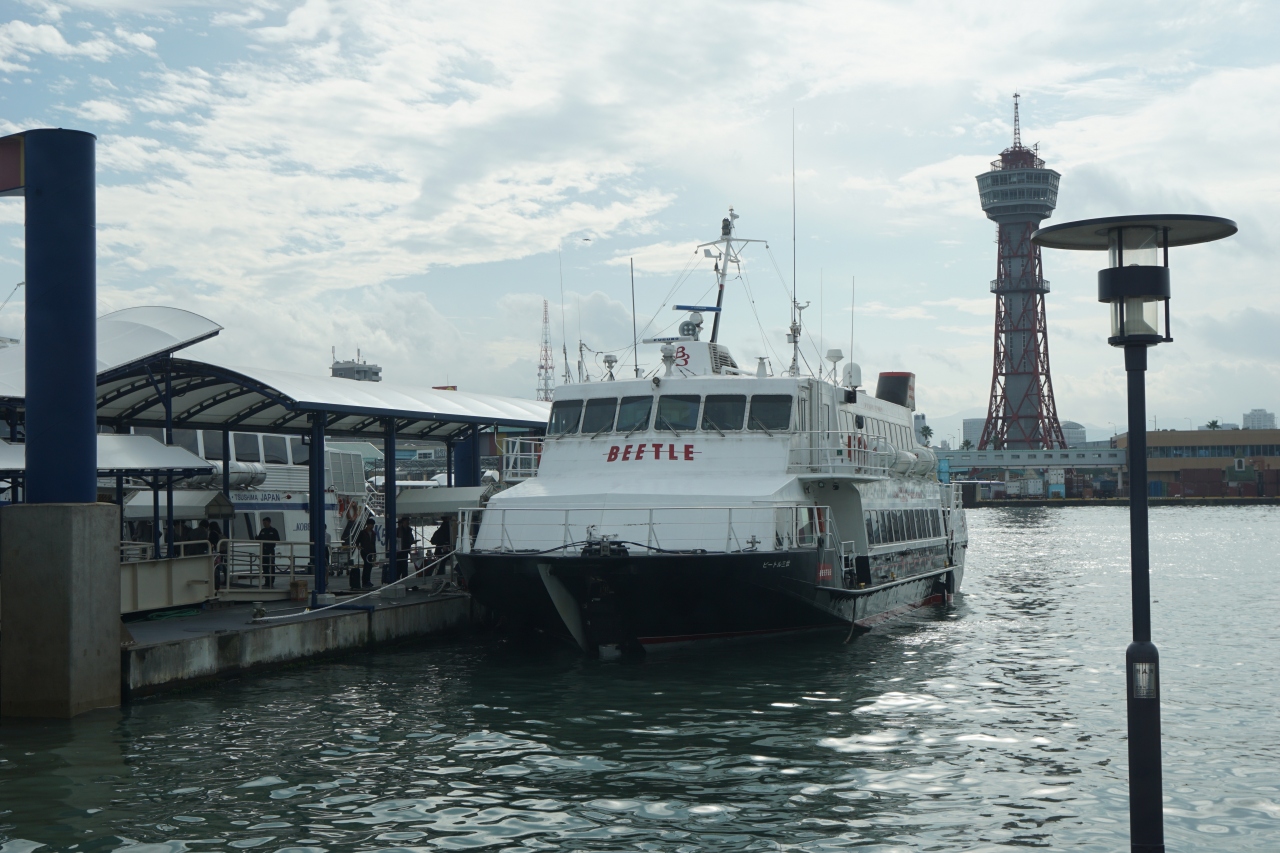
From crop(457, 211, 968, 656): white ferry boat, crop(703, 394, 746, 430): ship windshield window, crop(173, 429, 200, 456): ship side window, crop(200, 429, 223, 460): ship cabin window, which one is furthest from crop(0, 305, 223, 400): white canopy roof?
crop(200, 429, 223, 460): ship cabin window

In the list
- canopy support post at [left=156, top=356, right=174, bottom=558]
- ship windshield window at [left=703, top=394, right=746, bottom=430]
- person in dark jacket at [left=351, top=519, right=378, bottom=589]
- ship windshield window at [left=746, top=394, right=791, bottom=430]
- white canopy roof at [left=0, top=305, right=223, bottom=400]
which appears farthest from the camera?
person in dark jacket at [left=351, top=519, right=378, bottom=589]

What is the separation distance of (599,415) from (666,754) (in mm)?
10899

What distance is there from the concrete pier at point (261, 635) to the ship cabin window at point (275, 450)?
1355 cm

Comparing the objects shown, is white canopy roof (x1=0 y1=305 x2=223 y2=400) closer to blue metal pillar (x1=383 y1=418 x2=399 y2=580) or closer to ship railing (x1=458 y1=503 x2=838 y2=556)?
blue metal pillar (x1=383 y1=418 x2=399 y2=580)

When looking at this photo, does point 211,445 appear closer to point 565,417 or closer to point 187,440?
point 187,440

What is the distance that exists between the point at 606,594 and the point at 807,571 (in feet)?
12.6

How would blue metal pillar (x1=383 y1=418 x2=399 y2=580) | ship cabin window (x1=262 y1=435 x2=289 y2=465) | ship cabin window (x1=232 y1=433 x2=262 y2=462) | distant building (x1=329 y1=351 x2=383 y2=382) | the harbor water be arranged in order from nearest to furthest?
the harbor water
blue metal pillar (x1=383 y1=418 x2=399 y2=580)
ship cabin window (x1=232 y1=433 x2=262 y2=462)
ship cabin window (x1=262 y1=435 x2=289 y2=465)
distant building (x1=329 y1=351 x2=383 y2=382)

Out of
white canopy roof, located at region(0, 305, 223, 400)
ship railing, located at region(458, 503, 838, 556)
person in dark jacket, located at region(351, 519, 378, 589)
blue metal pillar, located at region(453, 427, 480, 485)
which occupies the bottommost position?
person in dark jacket, located at region(351, 519, 378, 589)

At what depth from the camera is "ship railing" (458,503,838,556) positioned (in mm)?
20250

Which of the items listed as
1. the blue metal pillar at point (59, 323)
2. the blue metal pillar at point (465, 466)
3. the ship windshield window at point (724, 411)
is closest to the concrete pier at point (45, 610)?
the blue metal pillar at point (59, 323)

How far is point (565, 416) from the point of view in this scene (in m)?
24.9

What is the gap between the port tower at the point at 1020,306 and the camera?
17212cm

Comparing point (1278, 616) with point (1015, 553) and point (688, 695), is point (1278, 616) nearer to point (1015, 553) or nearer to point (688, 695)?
point (688, 695)

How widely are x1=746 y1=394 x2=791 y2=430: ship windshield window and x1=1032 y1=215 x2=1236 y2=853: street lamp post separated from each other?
14.7 metres
